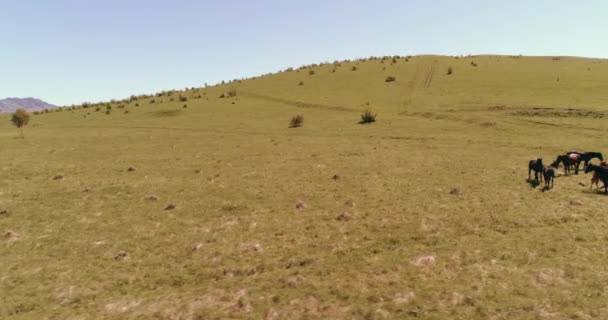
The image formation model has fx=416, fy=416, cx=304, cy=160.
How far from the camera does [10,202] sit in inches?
691

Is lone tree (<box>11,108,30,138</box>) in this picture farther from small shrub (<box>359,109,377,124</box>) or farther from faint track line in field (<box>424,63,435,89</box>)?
faint track line in field (<box>424,63,435,89</box>)

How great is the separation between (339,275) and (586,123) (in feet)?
97.3

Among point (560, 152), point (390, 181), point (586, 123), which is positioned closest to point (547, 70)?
point (586, 123)

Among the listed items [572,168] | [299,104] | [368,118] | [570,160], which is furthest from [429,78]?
[570,160]

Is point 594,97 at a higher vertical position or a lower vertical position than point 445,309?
higher

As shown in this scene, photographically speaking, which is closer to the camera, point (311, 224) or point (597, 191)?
point (311, 224)

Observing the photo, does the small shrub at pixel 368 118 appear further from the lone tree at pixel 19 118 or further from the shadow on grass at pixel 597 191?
the lone tree at pixel 19 118

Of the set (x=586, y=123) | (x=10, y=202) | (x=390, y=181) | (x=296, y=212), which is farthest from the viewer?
(x=586, y=123)

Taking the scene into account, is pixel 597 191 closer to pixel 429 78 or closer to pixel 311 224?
pixel 311 224

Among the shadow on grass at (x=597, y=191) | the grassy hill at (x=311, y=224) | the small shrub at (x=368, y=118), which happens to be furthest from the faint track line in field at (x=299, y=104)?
the shadow on grass at (x=597, y=191)

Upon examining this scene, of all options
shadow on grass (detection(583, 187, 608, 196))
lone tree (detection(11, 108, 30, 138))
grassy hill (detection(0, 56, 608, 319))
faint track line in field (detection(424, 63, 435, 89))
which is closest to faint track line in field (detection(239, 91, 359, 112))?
grassy hill (detection(0, 56, 608, 319))

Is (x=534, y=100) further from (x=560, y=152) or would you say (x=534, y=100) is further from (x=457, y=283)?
(x=457, y=283)

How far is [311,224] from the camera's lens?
14148 millimetres

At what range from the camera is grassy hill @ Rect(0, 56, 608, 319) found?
9.38m
